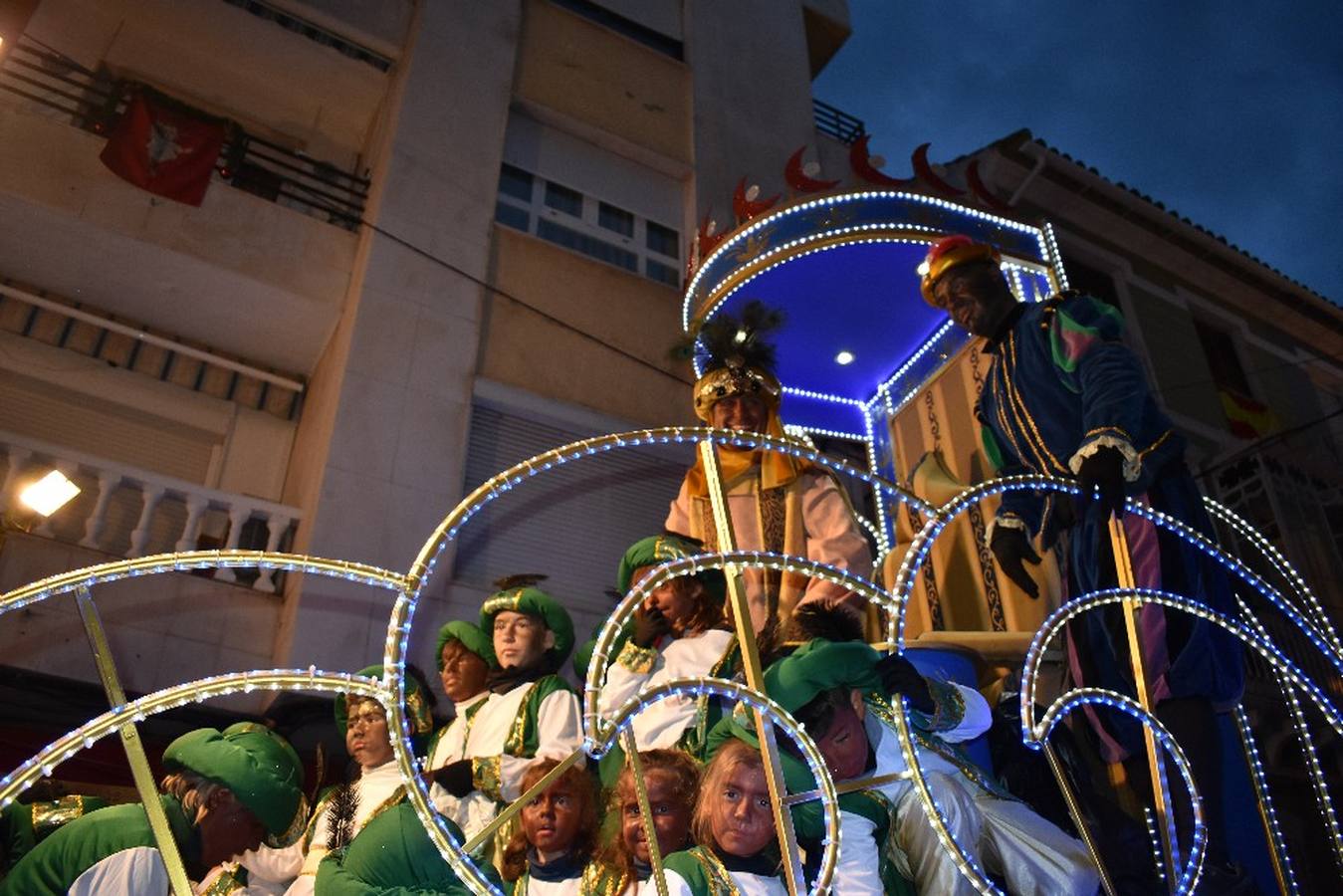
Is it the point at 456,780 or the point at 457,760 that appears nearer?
the point at 456,780

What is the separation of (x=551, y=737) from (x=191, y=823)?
3.86ft

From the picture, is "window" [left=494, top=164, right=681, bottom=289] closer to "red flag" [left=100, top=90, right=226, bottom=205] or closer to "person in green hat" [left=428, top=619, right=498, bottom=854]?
"red flag" [left=100, top=90, right=226, bottom=205]

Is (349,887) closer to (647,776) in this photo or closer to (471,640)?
(647,776)

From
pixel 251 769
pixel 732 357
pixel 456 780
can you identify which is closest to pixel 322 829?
pixel 251 769

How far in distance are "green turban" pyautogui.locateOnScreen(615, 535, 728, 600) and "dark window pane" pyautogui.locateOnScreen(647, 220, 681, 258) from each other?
562 cm

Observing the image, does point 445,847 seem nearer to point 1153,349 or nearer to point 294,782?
point 294,782

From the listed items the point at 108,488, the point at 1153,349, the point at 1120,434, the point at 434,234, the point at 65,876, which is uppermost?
the point at 1153,349

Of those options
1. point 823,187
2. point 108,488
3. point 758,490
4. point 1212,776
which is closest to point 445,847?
point 1212,776

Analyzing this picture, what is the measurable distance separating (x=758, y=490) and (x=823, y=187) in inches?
84.6

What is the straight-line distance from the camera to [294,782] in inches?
132

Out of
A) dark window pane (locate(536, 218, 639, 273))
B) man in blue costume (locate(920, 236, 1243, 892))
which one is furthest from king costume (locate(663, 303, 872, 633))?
dark window pane (locate(536, 218, 639, 273))

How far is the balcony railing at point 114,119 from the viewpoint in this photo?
744 centimetres

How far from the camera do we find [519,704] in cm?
366

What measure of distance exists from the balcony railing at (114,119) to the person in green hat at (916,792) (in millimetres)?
6484
